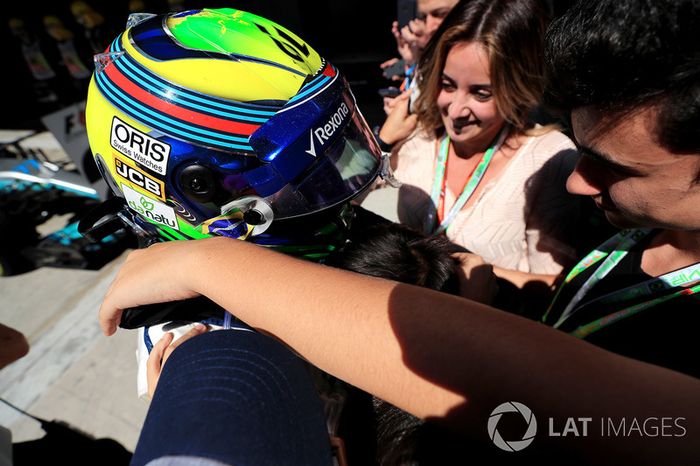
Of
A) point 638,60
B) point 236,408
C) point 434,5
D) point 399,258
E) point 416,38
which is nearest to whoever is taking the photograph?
point 236,408

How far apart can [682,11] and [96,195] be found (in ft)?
16.1

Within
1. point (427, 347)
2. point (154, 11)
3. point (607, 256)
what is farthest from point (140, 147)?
point (154, 11)

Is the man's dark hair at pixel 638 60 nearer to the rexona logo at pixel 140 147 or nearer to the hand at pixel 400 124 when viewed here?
the rexona logo at pixel 140 147

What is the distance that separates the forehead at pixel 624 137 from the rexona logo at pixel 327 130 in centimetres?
66

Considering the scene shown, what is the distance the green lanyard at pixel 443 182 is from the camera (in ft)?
5.78

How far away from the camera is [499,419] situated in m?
0.58

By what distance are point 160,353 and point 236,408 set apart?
49cm

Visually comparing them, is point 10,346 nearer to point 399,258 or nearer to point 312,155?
point 312,155

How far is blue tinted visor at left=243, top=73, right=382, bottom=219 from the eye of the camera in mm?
1025

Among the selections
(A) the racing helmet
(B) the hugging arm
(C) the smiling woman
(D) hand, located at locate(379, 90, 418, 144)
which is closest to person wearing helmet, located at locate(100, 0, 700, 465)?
(B) the hugging arm

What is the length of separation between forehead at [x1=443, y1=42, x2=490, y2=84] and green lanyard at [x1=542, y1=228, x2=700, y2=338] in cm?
89

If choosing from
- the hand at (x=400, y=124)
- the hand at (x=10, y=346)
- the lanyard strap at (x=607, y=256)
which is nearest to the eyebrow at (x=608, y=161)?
the lanyard strap at (x=607, y=256)

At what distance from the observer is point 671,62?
2.28 feet

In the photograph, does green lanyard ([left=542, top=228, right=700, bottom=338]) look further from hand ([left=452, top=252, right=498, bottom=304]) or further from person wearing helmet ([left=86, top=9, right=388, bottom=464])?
person wearing helmet ([left=86, top=9, right=388, bottom=464])
